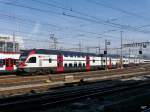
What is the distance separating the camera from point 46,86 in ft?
71.4

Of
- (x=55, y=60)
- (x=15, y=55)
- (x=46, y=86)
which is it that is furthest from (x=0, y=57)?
Result: (x=46, y=86)

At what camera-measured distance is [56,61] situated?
40.2 meters

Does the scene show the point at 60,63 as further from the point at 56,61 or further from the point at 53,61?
the point at 53,61

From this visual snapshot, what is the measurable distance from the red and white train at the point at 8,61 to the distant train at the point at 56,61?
179 centimetres

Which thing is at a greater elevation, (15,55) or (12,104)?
(15,55)

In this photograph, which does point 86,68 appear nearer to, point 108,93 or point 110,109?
point 108,93

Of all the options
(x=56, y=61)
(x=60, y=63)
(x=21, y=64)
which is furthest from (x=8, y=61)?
(x=60, y=63)

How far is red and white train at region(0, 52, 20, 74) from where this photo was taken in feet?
120

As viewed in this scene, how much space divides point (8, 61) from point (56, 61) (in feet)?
22.6

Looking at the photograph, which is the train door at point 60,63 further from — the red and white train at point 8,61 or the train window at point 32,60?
the red and white train at point 8,61

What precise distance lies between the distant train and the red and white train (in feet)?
5.88

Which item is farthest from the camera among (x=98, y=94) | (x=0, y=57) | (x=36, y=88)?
(x=0, y=57)

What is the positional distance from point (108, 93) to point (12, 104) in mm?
7629

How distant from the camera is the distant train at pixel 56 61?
3600 cm
